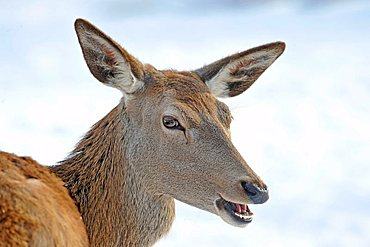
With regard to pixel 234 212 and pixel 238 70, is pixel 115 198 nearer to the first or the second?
pixel 234 212

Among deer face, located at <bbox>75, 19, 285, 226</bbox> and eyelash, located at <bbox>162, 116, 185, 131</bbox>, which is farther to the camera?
eyelash, located at <bbox>162, 116, 185, 131</bbox>

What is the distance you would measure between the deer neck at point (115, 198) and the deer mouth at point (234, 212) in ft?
1.73

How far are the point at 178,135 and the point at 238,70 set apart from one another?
4.02 feet

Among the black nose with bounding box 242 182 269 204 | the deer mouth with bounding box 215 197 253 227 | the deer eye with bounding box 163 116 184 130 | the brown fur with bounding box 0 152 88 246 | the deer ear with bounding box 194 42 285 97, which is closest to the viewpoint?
the brown fur with bounding box 0 152 88 246

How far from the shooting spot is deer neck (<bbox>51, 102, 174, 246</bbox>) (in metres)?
7.51

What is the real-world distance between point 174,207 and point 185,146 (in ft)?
1.96

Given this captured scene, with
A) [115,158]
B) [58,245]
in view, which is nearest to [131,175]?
[115,158]

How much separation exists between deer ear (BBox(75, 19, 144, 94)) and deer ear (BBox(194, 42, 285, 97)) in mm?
675

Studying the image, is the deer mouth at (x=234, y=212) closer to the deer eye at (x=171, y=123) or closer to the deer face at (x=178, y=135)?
the deer face at (x=178, y=135)

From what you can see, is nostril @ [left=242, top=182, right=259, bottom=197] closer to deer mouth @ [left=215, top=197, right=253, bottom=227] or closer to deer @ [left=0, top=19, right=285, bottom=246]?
deer @ [left=0, top=19, right=285, bottom=246]

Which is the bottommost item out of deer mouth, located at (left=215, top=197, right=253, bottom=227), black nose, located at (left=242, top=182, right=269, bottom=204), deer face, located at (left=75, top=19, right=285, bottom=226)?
deer mouth, located at (left=215, top=197, right=253, bottom=227)

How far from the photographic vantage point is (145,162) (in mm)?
7559

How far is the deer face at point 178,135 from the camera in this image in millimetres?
7230

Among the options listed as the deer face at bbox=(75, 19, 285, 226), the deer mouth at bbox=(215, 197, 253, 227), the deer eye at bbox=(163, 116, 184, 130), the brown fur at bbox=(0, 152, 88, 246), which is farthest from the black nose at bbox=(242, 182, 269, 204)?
the brown fur at bbox=(0, 152, 88, 246)
